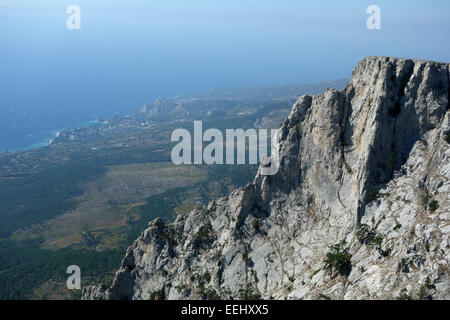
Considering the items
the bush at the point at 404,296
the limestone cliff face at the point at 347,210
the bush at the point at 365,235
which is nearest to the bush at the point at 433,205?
the limestone cliff face at the point at 347,210

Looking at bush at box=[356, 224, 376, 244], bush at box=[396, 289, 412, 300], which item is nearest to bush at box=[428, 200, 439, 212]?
bush at box=[356, 224, 376, 244]

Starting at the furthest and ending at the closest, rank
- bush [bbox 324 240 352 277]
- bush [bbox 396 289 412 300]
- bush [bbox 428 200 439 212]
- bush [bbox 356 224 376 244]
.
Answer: bush [bbox 356 224 376 244], bush [bbox 324 240 352 277], bush [bbox 428 200 439 212], bush [bbox 396 289 412 300]

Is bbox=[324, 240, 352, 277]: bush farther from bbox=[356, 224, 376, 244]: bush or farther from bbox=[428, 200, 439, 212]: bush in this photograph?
bbox=[428, 200, 439, 212]: bush

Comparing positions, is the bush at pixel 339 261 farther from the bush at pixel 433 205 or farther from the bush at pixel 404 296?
the bush at pixel 433 205
